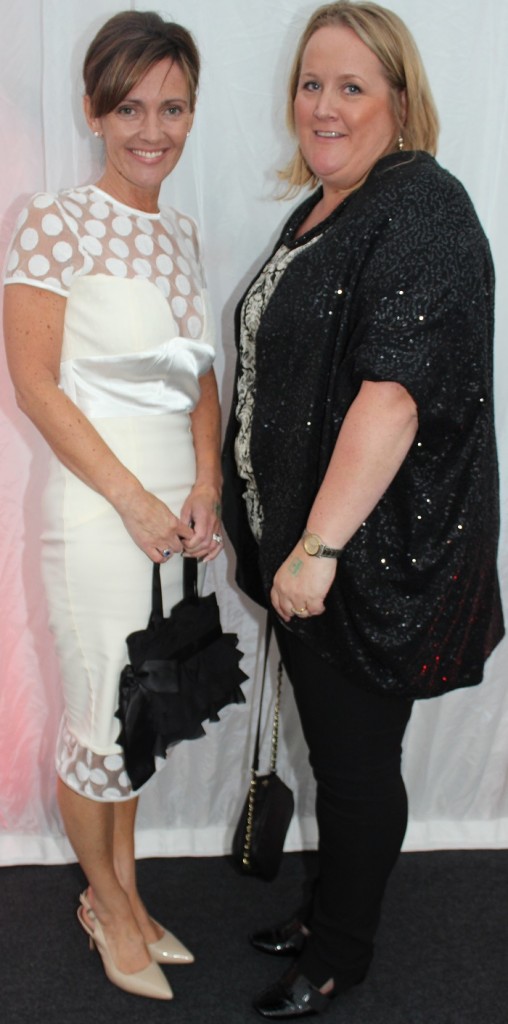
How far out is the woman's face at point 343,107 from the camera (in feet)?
4.38

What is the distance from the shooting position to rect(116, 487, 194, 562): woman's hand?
1.47 meters

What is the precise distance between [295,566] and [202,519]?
29 centimetres

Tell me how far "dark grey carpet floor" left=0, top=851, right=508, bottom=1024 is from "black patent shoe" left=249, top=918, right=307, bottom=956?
0.02 meters

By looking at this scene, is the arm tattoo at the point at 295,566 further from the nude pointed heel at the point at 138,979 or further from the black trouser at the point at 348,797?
the nude pointed heel at the point at 138,979

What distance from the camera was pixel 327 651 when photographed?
145 centimetres

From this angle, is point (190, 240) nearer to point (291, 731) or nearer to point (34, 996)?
point (291, 731)

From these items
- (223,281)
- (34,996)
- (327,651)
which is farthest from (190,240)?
(34,996)

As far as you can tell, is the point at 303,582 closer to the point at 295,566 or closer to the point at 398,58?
the point at 295,566

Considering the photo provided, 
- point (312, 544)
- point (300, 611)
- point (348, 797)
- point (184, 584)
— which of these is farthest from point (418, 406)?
point (348, 797)

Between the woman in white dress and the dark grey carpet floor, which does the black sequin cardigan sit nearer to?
the woman in white dress

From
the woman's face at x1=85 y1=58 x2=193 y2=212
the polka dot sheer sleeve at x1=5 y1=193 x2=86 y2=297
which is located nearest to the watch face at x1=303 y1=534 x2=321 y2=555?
the polka dot sheer sleeve at x1=5 y1=193 x2=86 y2=297

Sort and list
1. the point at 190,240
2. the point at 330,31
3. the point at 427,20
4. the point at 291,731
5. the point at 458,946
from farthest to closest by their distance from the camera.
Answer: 1. the point at 291,731
2. the point at 458,946
3. the point at 427,20
4. the point at 190,240
5. the point at 330,31

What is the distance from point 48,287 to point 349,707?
0.83 meters

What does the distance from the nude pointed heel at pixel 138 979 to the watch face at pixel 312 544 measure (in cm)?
97
